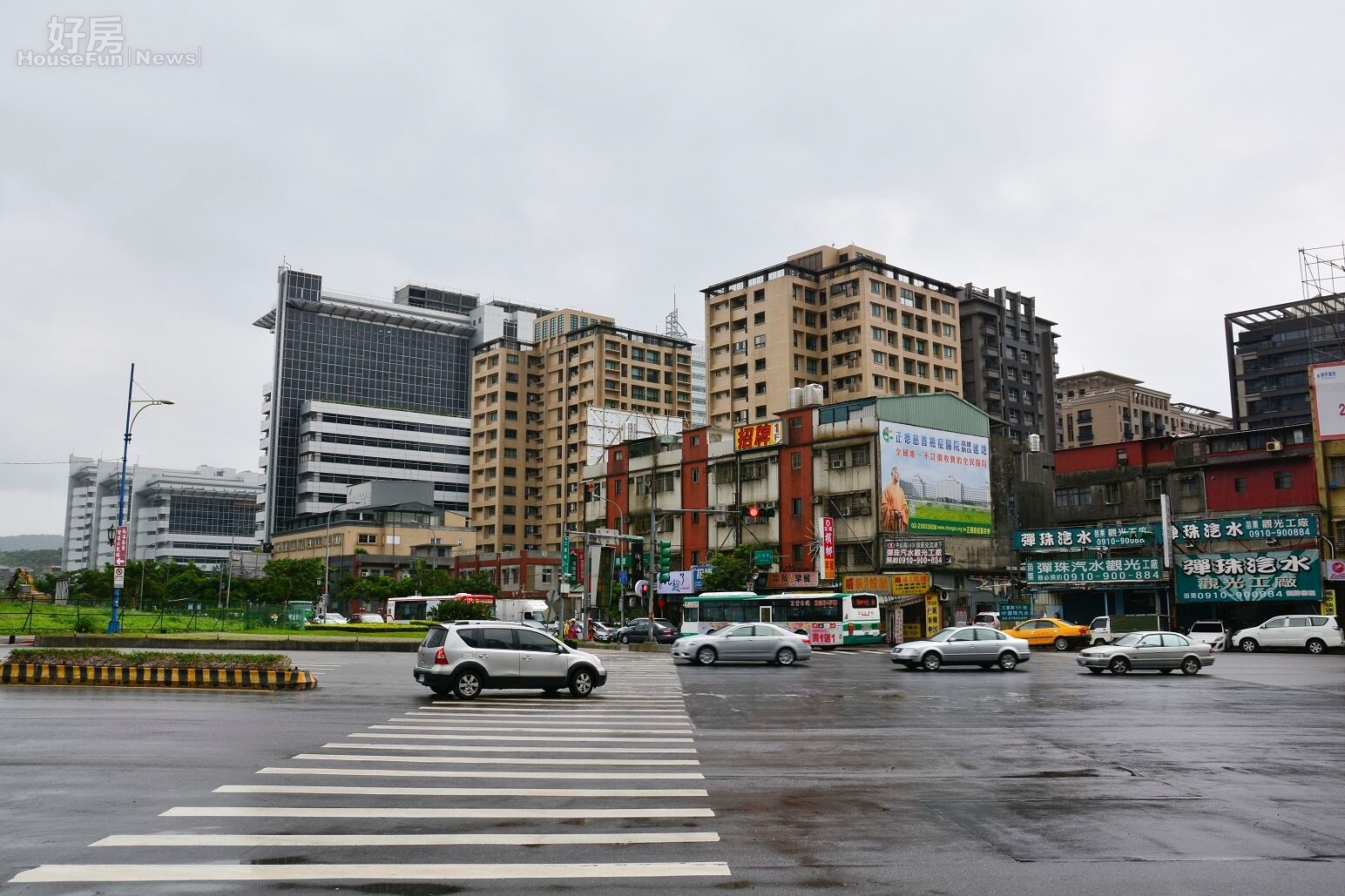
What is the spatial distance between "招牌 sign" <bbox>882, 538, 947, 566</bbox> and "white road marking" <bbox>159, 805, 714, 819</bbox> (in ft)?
169

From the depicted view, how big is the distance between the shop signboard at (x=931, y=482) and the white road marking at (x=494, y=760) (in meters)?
49.6

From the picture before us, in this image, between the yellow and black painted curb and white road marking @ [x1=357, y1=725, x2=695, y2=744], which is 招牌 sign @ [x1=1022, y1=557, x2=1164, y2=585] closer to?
the yellow and black painted curb

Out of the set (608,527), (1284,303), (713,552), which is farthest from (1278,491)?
(1284,303)

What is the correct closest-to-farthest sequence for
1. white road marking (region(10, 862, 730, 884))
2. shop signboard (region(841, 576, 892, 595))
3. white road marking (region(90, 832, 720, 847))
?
1. white road marking (region(10, 862, 730, 884))
2. white road marking (region(90, 832, 720, 847))
3. shop signboard (region(841, 576, 892, 595))

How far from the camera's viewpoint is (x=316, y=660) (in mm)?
34781

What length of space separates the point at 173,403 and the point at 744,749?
32.9m

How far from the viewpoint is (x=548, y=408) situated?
127438 mm

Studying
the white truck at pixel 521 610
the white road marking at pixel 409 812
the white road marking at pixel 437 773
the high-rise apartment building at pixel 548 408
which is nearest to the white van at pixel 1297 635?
the white road marking at pixel 437 773

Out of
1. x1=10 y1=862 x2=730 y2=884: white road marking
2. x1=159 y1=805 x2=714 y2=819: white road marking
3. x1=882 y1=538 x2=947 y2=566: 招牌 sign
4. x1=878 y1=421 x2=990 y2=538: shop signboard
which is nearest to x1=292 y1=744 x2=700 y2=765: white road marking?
x1=159 y1=805 x2=714 y2=819: white road marking

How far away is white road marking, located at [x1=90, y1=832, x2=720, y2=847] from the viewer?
28.8ft

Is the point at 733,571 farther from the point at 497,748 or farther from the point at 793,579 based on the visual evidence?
the point at 497,748

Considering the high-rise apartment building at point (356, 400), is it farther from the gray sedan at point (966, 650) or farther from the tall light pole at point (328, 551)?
the gray sedan at point (966, 650)

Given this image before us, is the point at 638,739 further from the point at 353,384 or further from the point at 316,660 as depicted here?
the point at 353,384

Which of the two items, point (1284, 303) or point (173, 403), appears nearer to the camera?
point (173, 403)
